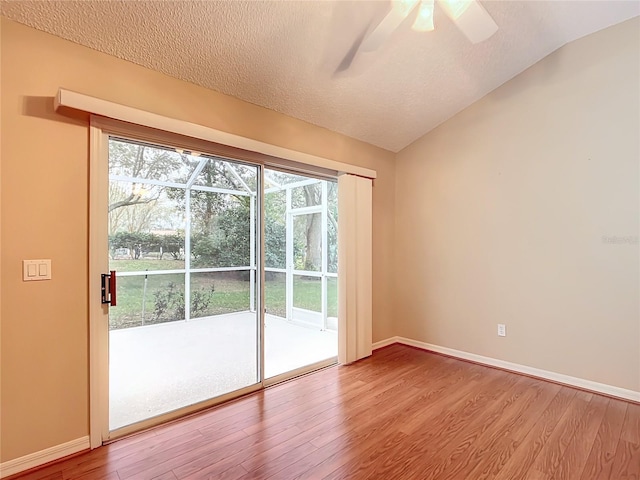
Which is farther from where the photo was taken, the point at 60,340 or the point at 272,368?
the point at 272,368

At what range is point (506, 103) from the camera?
326 cm

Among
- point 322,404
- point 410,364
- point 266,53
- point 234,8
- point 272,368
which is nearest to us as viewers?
point 234,8

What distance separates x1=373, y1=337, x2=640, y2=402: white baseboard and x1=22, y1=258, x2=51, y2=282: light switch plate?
10.5 feet

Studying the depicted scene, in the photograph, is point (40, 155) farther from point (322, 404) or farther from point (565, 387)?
point (565, 387)

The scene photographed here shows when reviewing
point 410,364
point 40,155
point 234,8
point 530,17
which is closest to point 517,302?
point 410,364

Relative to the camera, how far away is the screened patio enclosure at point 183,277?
2229mm

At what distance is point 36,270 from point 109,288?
1.23 feet

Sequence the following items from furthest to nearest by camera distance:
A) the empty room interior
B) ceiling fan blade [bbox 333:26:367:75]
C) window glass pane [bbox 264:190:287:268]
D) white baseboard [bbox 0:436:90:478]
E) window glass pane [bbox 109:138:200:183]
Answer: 1. window glass pane [bbox 264:190:287:268]
2. ceiling fan blade [bbox 333:26:367:75]
3. window glass pane [bbox 109:138:200:183]
4. the empty room interior
5. white baseboard [bbox 0:436:90:478]

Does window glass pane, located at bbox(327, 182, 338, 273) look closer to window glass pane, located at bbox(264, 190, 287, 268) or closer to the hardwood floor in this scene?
window glass pane, located at bbox(264, 190, 287, 268)

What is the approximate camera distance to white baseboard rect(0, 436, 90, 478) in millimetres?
1696

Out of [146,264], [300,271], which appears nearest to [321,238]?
[300,271]

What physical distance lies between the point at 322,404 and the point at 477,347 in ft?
6.28

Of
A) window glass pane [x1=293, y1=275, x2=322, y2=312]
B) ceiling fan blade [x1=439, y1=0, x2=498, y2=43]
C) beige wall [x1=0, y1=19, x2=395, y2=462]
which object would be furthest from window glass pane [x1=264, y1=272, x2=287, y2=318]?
ceiling fan blade [x1=439, y1=0, x2=498, y2=43]

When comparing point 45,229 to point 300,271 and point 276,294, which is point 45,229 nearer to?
point 276,294
